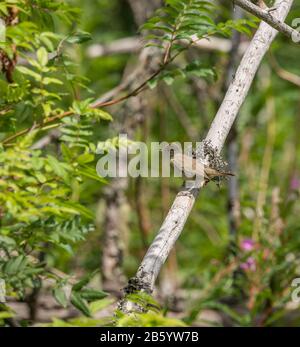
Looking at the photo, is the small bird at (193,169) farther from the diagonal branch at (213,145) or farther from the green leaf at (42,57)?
the green leaf at (42,57)

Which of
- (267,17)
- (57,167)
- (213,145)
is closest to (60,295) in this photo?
(57,167)

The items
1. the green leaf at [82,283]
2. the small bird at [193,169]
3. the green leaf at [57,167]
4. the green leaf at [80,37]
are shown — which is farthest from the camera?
the green leaf at [80,37]

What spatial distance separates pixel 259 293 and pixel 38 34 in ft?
5.95

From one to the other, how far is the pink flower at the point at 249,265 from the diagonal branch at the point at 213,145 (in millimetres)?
1521

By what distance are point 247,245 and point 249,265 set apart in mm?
147

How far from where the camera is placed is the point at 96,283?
13.3 feet

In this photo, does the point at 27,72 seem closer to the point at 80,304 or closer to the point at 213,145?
the point at 213,145

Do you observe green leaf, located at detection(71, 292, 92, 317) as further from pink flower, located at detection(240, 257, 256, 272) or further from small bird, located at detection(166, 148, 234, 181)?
pink flower, located at detection(240, 257, 256, 272)

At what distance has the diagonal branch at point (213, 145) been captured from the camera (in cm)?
170

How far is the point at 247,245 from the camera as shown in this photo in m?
3.44

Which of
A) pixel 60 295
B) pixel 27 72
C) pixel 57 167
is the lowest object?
pixel 60 295

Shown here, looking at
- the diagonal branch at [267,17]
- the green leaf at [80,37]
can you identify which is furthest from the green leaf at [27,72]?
the diagonal branch at [267,17]

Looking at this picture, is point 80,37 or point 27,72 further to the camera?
point 80,37

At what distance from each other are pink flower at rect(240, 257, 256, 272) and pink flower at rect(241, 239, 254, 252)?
0.21 ft
